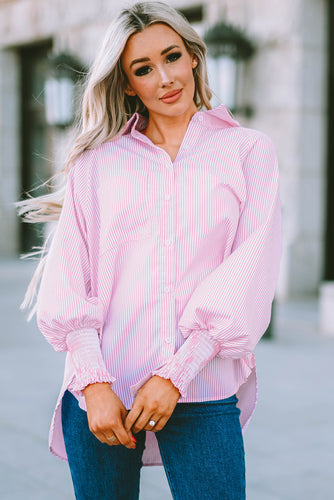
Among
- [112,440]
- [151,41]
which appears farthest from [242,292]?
[151,41]

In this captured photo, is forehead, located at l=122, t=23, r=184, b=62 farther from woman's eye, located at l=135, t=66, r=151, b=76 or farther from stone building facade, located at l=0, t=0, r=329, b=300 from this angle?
stone building facade, located at l=0, t=0, r=329, b=300

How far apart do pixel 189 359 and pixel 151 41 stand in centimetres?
81

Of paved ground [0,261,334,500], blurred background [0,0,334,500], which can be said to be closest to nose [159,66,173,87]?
blurred background [0,0,334,500]

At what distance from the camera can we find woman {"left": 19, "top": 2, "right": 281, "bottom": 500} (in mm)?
1669

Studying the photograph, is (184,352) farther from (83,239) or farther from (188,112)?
(188,112)

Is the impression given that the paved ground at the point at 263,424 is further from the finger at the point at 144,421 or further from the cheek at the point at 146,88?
the cheek at the point at 146,88

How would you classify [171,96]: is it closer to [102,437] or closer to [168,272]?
[168,272]

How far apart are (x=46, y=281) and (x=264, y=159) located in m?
0.62

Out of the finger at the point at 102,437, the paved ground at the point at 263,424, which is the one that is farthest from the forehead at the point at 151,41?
the paved ground at the point at 263,424

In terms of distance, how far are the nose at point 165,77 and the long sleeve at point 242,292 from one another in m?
0.28

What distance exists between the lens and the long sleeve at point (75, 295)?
1706mm

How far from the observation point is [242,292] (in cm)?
167

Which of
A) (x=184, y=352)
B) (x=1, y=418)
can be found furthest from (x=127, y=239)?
(x=1, y=418)

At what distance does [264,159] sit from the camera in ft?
5.96
